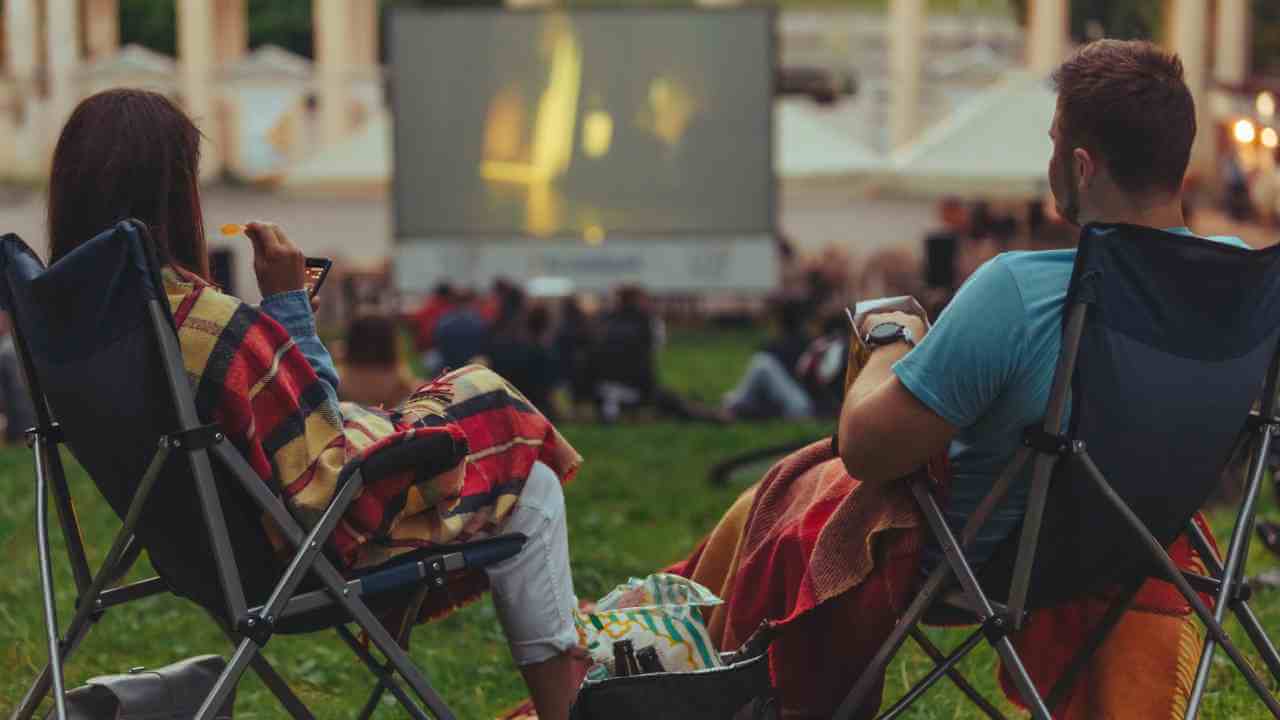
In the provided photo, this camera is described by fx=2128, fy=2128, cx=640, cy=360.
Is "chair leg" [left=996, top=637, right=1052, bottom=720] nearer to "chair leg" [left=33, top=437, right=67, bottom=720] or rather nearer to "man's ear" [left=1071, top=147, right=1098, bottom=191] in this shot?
"man's ear" [left=1071, top=147, right=1098, bottom=191]

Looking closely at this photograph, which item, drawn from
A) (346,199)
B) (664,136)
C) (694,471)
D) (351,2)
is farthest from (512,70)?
(351,2)

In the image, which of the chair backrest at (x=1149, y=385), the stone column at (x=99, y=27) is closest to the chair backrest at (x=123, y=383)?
the chair backrest at (x=1149, y=385)

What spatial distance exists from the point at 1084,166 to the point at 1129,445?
464 millimetres

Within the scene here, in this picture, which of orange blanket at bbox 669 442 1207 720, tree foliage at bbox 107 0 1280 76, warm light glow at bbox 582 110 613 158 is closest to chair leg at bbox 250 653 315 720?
orange blanket at bbox 669 442 1207 720

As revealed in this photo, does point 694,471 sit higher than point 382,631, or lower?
lower

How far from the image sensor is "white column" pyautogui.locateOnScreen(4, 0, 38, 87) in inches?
1729

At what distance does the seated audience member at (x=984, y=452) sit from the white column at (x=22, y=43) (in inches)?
1664

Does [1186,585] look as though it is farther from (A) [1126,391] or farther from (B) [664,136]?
(B) [664,136]

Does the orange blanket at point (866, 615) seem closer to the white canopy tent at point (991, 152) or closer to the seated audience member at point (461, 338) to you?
the seated audience member at point (461, 338)

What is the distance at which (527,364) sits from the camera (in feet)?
50.1

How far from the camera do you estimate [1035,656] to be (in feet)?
12.6

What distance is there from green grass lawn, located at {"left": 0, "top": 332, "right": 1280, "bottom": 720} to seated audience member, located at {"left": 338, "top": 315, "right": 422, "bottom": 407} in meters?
2.55

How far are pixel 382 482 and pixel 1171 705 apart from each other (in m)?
1.44

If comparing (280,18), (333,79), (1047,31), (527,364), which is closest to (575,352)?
(527,364)
